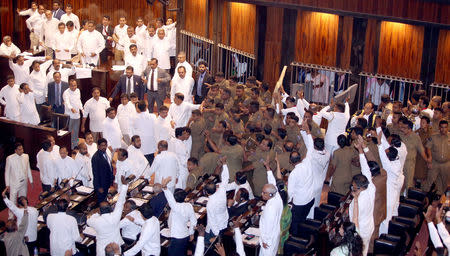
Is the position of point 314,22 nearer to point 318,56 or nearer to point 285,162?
point 318,56

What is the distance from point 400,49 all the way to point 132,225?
8007 mm

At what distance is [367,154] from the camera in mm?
10195

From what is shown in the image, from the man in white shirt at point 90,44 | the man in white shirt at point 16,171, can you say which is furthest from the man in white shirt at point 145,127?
the man in white shirt at point 90,44

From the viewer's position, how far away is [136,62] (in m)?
15.4

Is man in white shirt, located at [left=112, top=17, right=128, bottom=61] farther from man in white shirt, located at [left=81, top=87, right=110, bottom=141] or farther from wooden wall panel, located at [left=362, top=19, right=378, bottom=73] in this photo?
wooden wall panel, located at [left=362, top=19, right=378, bottom=73]

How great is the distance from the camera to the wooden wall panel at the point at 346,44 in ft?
50.4

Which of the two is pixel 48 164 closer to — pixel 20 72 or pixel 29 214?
pixel 29 214

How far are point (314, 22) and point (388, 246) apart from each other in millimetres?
7825

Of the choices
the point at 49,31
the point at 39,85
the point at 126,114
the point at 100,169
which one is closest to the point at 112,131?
the point at 126,114

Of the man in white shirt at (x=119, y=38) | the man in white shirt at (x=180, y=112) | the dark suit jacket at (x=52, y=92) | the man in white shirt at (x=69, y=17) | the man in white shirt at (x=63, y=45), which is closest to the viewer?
the man in white shirt at (x=180, y=112)

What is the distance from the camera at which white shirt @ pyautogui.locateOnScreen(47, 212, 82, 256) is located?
921cm

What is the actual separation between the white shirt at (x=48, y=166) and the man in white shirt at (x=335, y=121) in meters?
4.69

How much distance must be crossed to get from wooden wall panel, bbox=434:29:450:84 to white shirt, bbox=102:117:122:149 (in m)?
6.76

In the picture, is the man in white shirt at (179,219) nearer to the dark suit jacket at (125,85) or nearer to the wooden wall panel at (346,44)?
the dark suit jacket at (125,85)
